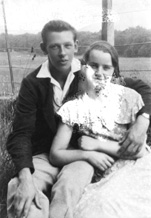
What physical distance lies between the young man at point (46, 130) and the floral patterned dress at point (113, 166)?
0.25ft

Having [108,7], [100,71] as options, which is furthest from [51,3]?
[100,71]

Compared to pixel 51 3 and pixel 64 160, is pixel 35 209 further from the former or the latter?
pixel 51 3

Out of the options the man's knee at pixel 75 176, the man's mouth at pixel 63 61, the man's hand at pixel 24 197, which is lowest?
the man's hand at pixel 24 197

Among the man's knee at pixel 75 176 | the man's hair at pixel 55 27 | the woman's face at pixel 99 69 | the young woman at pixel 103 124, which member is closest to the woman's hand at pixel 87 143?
the young woman at pixel 103 124

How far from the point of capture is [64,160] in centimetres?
217

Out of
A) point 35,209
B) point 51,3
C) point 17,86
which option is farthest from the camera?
point 17,86

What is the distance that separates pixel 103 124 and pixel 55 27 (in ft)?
2.31

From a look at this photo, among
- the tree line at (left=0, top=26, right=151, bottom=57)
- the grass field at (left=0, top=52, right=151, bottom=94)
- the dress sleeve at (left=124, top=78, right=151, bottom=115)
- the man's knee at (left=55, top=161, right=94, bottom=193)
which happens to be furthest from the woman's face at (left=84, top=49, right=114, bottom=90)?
the grass field at (left=0, top=52, right=151, bottom=94)

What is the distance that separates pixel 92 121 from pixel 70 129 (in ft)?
0.50

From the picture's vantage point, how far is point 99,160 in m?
2.13

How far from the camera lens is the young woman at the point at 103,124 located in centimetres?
212

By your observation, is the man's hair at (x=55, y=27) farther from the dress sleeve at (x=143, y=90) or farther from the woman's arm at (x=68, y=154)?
the woman's arm at (x=68, y=154)

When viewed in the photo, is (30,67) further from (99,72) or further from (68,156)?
(68,156)

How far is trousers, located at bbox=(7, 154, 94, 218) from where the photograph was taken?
1.88 m
